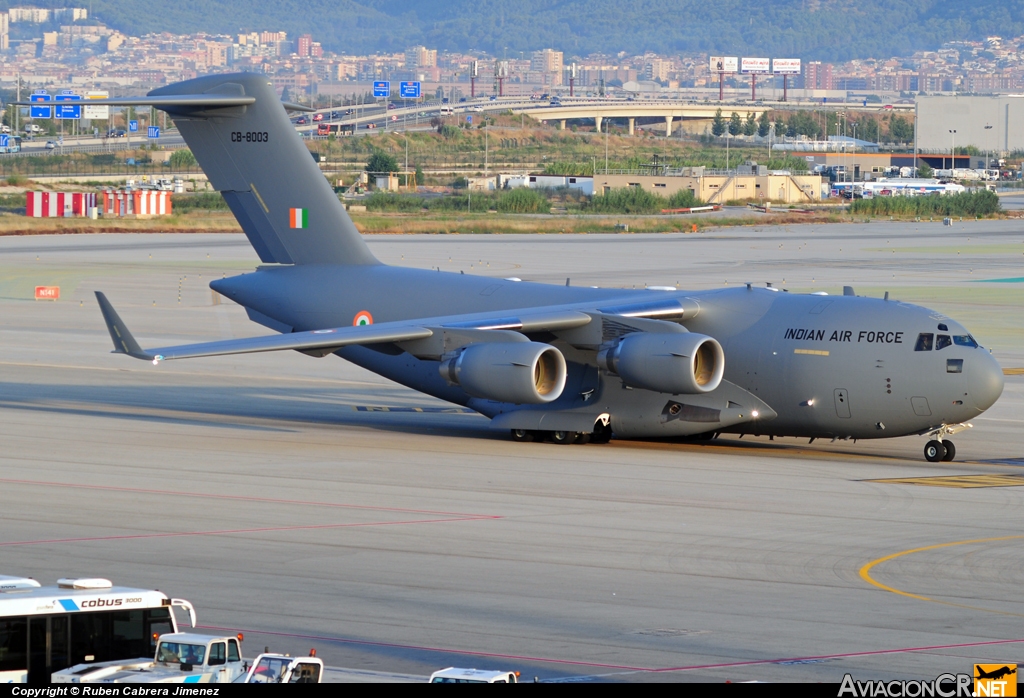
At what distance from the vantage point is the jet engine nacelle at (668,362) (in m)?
24.4

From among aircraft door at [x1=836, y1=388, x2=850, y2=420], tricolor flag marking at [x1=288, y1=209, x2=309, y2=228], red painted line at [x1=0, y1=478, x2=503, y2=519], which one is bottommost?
red painted line at [x1=0, y1=478, x2=503, y2=519]

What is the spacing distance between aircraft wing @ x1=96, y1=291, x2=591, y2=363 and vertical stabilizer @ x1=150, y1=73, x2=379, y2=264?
170 inches

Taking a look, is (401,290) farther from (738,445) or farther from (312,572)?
(312,572)

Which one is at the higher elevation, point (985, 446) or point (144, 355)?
point (144, 355)

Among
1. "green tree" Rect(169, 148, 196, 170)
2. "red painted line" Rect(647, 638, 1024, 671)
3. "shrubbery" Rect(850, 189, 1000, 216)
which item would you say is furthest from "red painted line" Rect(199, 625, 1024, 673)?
"green tree" Rect(169, 148, 196, 170)

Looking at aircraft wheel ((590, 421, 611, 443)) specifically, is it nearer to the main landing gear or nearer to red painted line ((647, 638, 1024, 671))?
the main landing gear

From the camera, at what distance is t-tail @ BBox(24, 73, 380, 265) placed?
96.6 ft

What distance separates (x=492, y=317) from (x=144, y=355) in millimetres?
5796

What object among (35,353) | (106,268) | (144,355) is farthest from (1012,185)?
(144,355)

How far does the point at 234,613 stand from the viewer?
46.9 feet

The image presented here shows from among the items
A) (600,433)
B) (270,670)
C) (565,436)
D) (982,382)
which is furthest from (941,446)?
(270,670)

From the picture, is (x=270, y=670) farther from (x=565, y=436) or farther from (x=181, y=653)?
(x=565, y=436)

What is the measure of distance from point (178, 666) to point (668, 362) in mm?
15225

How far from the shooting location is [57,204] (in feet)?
304
